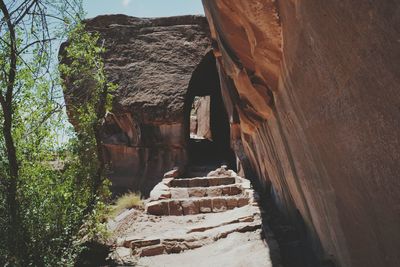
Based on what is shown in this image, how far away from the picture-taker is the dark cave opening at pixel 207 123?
1553 centimetres

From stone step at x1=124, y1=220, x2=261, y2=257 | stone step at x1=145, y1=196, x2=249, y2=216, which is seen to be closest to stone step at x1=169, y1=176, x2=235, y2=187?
stone step at x1=145, y1=196, x2=249, y2=216

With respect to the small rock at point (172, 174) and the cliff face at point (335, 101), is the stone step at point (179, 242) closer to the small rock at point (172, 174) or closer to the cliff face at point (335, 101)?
the cliff face at point (335, 101)

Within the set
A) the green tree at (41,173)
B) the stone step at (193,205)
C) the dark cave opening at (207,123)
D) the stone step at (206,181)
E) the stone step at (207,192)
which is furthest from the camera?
the dark cave opening at (207,123)

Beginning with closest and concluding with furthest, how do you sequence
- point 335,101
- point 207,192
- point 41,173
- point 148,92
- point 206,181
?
point 335,101 < point 41,173 < point 207,192 < point 206,181 < point 148,92

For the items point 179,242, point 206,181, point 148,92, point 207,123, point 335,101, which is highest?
point 148,92

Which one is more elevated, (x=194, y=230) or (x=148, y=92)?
(x=148, y=92)

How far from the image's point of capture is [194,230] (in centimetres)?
A: 668

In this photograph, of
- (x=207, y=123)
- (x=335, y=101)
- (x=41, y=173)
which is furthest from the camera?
(x=207, y=123)

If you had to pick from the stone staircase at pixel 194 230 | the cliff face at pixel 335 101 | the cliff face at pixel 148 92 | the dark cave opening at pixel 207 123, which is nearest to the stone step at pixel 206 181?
the stone staircase at pixel 194 230

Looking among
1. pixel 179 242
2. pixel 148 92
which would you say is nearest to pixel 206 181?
pixel 179 242

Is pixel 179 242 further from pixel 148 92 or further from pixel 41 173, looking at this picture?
pixel 148 92

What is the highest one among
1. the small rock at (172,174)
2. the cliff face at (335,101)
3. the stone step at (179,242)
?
the cliff face at (335,101)

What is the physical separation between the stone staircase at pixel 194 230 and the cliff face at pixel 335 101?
1565mm

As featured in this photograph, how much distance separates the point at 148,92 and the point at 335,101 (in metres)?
12.3
